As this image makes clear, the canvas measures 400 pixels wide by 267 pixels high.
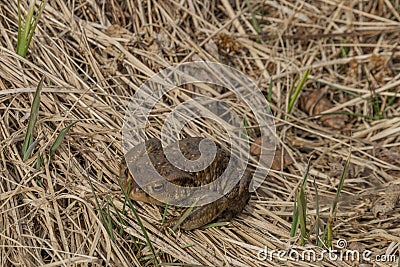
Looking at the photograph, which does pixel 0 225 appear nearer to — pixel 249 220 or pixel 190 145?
pixel 190 145

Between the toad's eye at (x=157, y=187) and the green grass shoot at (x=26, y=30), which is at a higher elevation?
the green grass shoot at (x=26, y=30)

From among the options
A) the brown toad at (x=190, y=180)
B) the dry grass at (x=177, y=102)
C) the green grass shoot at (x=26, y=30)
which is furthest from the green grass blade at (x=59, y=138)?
the green grass shoot at (x=26, y=30)

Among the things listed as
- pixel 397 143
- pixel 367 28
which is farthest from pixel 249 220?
pixel 367 28

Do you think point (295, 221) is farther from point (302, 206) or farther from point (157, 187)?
point (157, 187)

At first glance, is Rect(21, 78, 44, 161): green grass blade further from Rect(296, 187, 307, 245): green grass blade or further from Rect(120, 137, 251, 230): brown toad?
Rect(296, 187, 307, 245): green grass blade

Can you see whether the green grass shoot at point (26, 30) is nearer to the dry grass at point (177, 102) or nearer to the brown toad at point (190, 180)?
the dry grass at point (177, 102)
